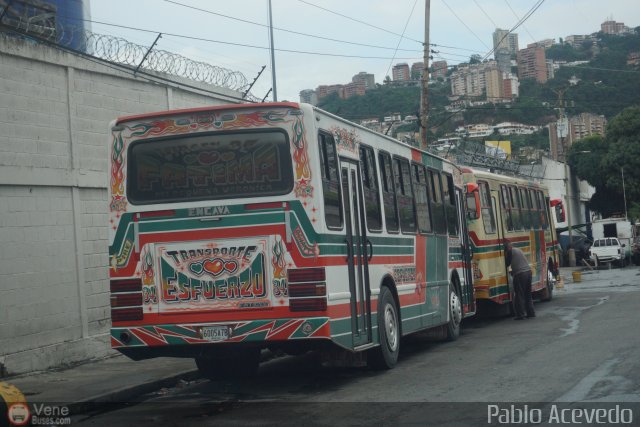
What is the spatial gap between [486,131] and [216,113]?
77550mm

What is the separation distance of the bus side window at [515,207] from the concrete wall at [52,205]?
33.7 ft

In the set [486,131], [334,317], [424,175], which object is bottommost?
[334,317]

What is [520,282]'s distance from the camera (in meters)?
20.0

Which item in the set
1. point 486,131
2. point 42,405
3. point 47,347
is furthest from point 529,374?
point 486,131

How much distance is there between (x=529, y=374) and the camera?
35.8 ft

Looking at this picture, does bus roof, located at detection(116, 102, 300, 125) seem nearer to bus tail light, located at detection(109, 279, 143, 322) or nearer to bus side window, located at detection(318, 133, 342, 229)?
bus side window, located at detection(318, 133, 342, 229)

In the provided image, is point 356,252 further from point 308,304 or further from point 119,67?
point 119,67

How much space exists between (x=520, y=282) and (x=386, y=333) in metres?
8.21

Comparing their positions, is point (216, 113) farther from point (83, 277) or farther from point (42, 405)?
point (83, 277)

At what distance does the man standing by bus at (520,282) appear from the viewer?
2000 cm

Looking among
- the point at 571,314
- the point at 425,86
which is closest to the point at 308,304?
the point at 571,314

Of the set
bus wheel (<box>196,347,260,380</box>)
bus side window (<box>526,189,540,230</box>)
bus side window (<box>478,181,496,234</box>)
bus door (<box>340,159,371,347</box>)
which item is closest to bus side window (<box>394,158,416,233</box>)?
bus door (<box>340,159,371,347</box>)

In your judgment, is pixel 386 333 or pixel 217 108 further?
pixel 386 333

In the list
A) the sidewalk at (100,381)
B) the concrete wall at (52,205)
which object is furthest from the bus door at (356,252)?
the concrete wall at (52,205)
